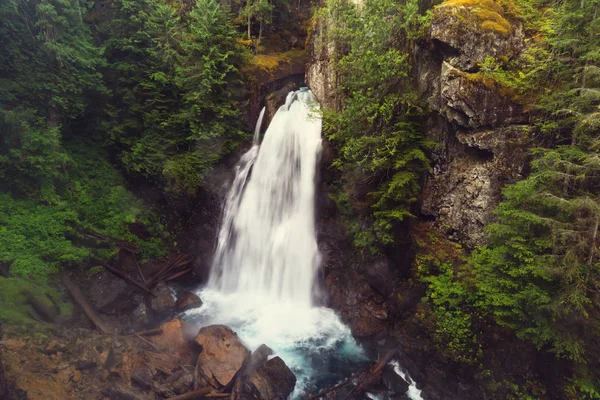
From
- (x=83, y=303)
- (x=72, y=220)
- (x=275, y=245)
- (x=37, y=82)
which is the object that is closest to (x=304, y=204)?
(x=275, y=245)

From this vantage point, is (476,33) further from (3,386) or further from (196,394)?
(3,386)

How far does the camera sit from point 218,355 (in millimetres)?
9438

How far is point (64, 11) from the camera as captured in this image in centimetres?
1220

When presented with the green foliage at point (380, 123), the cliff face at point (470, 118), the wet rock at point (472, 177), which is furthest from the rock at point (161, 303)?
the cliff face at point (470, 118)

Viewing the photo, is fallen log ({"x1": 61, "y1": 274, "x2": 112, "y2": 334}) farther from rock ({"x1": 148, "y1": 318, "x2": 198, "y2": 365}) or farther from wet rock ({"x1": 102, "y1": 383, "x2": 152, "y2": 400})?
wet rock ({"x1": 102, "y1": 383, "x2": 152, "y2": 400})

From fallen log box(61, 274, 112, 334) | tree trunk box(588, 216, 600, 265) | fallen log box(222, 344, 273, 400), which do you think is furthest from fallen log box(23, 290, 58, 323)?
tree trunk box(588, 216, 600, 265)

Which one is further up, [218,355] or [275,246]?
[275,246]

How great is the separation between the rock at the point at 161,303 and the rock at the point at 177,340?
5.67 ft

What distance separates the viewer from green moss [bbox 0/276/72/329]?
8867 mm

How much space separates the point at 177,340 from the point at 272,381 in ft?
11.2

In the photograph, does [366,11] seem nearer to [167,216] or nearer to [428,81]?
[428,81]

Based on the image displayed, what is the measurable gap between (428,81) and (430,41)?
1.19m

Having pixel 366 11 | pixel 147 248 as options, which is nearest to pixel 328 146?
pixel 366 11

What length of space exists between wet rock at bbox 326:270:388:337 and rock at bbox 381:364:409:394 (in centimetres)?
142
